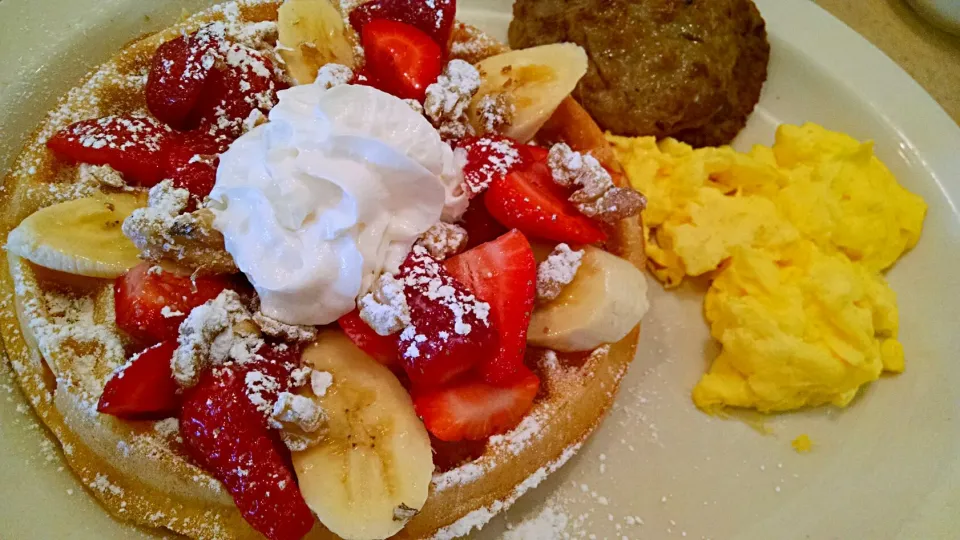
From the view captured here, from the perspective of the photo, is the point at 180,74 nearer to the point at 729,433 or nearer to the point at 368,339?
the point at 368,339

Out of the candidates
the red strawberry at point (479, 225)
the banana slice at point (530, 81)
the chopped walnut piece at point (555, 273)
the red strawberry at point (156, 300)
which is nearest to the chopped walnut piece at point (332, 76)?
the banana slice at point (530, 81)

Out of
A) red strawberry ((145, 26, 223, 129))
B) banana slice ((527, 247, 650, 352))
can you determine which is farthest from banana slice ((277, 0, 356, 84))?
banana slice ((527, 247, 650, 352))

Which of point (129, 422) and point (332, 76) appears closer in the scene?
point (129, 422)

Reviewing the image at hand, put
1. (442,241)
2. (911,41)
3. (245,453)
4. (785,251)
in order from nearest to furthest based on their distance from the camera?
(245,453)
(442,241)
(785,251)
(911,41)

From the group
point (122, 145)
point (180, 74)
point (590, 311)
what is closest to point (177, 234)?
point (122, 145)

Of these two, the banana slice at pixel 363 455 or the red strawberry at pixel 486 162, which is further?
the red strawberry at pixel 486 162

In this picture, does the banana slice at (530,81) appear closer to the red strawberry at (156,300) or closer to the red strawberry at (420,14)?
the red strawberry at (420,14)
